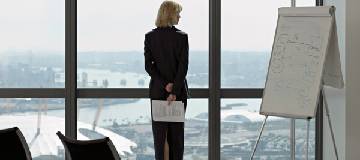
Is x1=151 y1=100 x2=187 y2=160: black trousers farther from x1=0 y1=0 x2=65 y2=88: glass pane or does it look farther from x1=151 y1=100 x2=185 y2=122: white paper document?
x1=0 y1=0 x2=65 y2=88: glass pane

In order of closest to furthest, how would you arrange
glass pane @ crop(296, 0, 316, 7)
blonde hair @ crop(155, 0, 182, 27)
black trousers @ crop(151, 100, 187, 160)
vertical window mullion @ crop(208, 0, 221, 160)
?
blonde hair @ crop(155, 0, 182, 27) → black trousers @ crop(151, 100, 187, 160) → vertical window mullion @ crop(208, 0, 221, 160) → glass pane @ crop(296, 0, 316, 7)

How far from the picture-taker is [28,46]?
626 cm

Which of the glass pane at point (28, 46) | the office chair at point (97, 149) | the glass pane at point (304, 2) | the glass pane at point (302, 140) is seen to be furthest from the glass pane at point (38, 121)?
the office chair at point (97, 149)

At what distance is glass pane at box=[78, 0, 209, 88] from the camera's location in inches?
245

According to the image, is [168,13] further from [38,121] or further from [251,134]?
[38,121]

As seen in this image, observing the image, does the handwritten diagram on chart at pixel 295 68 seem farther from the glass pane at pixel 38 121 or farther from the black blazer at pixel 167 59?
the glass pane at pixel 38 121

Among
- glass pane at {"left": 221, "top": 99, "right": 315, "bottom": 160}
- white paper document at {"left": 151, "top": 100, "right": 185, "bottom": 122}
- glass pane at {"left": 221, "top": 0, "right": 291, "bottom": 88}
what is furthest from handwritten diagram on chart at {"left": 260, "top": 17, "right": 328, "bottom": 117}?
glass pane at {"left": 221, "top": 99, "right": 315, "bottom": 160}

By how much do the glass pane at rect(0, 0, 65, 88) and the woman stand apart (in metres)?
1.19

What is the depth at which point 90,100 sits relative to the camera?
20.6 feet

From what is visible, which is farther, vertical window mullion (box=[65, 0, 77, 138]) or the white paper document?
vertical window mullion (box=[65, 0, 77, 138])

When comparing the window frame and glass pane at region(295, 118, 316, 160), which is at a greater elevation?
the window frame

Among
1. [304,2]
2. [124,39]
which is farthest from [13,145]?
[304,2]

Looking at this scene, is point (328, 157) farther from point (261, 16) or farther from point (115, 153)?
point (115, 153)

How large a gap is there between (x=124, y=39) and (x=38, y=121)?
1.20 meters
